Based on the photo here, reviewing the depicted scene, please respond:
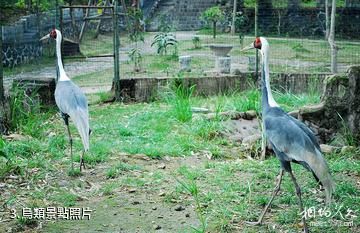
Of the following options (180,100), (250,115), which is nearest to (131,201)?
(250,115)

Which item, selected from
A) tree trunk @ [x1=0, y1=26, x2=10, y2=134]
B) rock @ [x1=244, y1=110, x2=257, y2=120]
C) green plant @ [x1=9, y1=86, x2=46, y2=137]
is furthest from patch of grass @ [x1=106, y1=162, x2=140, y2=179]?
rock @ [x1=244, y1=110, x2=257, y2=120]

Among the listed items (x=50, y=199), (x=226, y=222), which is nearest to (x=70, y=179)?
(x=50, y=199)

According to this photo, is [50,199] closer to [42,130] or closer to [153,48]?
[42,130]

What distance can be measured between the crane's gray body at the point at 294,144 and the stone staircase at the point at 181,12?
21.5 metres

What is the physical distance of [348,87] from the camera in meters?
7.44

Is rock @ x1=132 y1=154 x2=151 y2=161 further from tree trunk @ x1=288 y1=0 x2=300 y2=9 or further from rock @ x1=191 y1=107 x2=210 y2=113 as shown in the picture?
tree trunk @ x1=288 y1=0 x2=300 y2=9

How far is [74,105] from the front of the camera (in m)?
6.56

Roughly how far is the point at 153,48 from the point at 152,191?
13845 millimetres

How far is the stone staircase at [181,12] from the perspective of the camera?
26891 mm

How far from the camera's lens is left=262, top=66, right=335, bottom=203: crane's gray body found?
14.8 feet

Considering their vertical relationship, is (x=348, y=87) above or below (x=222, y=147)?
above

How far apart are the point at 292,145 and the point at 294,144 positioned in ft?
0.06

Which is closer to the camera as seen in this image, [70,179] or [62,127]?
[70,179]

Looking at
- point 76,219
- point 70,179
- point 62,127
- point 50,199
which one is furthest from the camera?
point 62,127
